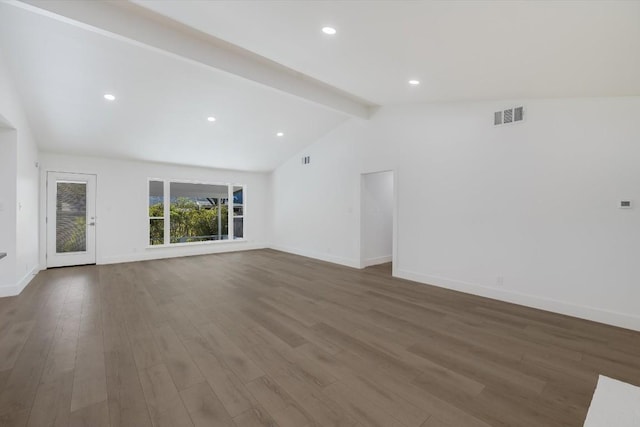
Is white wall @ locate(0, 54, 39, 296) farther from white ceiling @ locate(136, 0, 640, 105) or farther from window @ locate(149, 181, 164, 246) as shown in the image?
white ceiling @ locate(136, 0, 640, 105)

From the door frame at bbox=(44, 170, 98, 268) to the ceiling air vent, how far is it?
831cm

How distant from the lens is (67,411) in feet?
5.99

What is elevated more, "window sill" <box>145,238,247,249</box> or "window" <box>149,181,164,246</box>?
"window" <box>149,181,164,246</box>

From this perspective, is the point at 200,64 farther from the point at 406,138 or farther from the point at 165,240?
the point at 165,240

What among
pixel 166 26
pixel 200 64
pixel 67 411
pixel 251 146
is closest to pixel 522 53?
pixel 200 64

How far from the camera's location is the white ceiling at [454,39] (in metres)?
2.16

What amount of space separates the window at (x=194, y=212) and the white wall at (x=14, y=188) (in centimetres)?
279

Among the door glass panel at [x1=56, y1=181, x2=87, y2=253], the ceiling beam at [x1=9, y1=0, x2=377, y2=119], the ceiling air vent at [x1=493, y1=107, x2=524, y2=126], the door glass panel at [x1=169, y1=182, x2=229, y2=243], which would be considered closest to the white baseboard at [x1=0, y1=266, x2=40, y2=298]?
the door glass panel at [x1=56, y1=181, x2=87, y2=253]

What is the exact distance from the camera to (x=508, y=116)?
405 centimetres

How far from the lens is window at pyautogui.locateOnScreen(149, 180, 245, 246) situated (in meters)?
7.66

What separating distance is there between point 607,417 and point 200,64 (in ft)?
16.4

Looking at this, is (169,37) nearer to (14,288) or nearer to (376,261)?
(14,288)

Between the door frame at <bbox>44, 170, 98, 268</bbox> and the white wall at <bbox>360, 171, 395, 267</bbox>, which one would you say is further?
the white wall at <bbox>360, 171, 395, 267</bbox>

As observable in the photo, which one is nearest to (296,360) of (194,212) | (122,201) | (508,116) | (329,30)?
(329,30)
